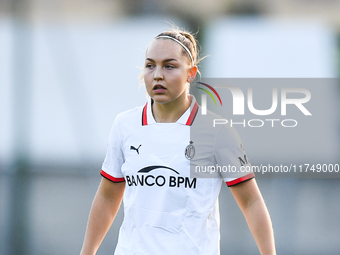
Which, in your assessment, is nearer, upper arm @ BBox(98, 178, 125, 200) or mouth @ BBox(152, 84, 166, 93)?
mouth @ BBox(152, 84, 166, 93)

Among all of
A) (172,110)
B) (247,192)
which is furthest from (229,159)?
(172,110)

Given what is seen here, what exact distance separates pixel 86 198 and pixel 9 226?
545mm

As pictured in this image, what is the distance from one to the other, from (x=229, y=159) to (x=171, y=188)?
18 cm

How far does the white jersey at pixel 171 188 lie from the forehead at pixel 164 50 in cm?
18

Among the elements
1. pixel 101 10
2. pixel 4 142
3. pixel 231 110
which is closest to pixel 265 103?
pixel 231 110

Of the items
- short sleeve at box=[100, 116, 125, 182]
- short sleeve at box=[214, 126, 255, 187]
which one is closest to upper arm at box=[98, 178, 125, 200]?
short sleeve at box=[100, 116, 125, 182]

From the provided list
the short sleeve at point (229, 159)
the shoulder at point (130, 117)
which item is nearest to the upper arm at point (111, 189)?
the shoulder at point (130, 117)

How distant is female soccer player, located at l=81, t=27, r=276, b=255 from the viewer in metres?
1.03

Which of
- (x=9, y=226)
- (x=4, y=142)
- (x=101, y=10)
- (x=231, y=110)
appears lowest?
(x=9, y=226)

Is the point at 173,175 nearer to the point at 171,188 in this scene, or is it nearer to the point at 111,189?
the point at 171,188

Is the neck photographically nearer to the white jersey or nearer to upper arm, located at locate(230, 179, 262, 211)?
the white jersey

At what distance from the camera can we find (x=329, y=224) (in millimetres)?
2383

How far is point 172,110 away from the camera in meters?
1.14

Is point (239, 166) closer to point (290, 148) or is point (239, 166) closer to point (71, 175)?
point (290, 148)
